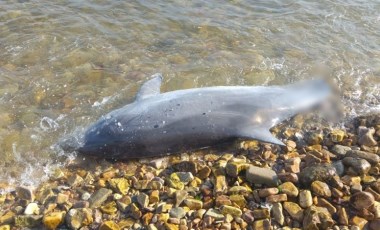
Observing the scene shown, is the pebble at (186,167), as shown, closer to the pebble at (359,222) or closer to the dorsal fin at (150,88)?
the dorsal fin at (150,88)

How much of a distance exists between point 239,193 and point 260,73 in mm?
3438

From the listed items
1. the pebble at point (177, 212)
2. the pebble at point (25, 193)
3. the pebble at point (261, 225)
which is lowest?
the pebble at point (25, 193)

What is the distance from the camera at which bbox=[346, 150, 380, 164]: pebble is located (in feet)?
18.9

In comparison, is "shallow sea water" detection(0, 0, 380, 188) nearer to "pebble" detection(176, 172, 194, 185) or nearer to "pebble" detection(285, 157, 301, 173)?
"pebble" detection(176, 172, 194, 185)

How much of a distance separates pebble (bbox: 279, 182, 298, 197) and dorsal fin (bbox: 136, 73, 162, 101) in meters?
2.69

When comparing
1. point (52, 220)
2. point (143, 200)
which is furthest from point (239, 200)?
point (52, 220)

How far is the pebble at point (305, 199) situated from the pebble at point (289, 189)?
0.09 m

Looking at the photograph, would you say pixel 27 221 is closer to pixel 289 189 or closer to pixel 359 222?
pixel 289 189

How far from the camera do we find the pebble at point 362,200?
494cm

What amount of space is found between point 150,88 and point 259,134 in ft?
6.58

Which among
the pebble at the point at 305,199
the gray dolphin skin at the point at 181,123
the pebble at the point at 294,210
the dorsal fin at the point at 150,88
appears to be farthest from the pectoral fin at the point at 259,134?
the dorsal fin at the point at 150,88

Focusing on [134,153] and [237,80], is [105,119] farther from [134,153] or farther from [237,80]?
[237,80]

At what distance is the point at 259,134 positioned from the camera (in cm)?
623

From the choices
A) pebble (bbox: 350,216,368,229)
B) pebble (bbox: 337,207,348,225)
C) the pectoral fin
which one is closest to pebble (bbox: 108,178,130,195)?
the pectoral fin
